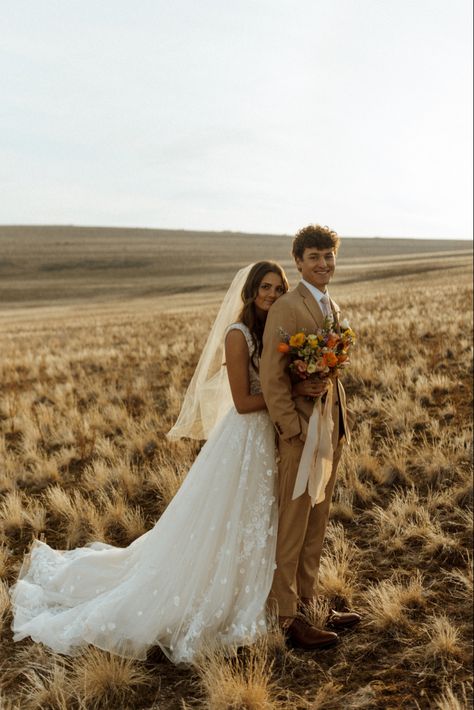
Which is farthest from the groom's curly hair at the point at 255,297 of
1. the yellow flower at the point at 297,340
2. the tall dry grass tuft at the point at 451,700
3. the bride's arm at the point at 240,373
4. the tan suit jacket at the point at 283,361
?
Answer: the tall dry grass tuft at the point at 451,700

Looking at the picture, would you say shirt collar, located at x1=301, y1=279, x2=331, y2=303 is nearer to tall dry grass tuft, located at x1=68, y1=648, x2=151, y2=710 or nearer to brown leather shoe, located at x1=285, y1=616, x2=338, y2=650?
Result: brown leather shoe, located at x1=285, y1=616, x2=338, y2=650

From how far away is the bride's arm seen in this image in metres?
4.39

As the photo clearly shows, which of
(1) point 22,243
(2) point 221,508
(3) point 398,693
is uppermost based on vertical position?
(1) point 22,243

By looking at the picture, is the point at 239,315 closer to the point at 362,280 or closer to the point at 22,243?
the point at 362,280

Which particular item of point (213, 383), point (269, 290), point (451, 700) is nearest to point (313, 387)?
point (269, 290)

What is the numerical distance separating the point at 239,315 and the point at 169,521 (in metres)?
1.57

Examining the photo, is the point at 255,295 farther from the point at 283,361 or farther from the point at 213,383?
the point at 213,383

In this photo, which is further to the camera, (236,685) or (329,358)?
(329,358)

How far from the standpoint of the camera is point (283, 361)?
13.5 feet

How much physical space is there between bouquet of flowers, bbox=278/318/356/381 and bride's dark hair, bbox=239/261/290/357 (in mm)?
401

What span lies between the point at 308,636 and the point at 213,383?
1.95m

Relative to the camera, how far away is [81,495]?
7262mm

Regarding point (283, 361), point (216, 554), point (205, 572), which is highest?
point (283, 361)

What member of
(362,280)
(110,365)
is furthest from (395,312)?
(362,280)
